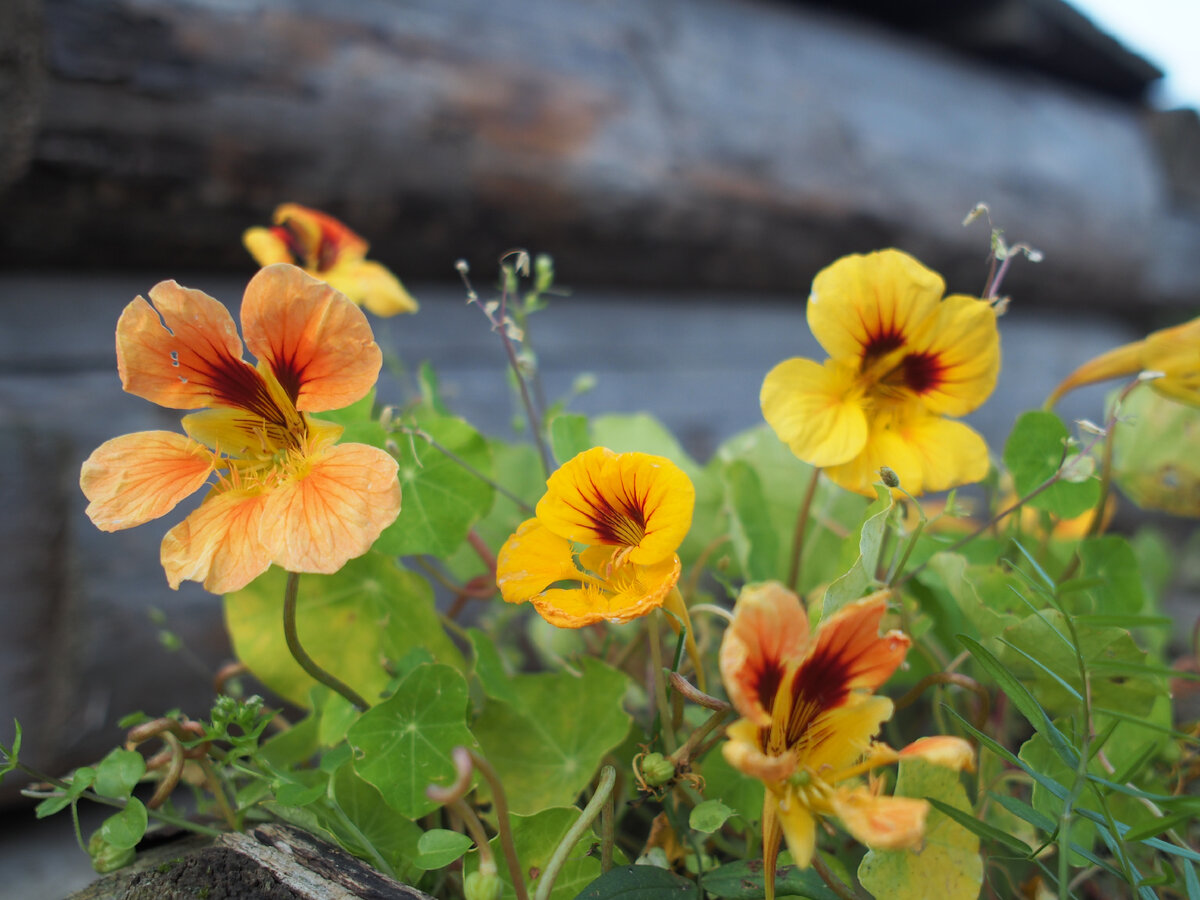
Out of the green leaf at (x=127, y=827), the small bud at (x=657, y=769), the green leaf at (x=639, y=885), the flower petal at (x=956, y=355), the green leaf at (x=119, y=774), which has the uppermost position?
the flower petal at (x=956, y=355)

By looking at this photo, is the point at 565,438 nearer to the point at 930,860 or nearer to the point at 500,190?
the point at 930,860

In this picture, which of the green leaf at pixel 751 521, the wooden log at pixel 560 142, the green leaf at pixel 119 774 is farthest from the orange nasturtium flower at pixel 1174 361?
the wooden log at pixel 560 142

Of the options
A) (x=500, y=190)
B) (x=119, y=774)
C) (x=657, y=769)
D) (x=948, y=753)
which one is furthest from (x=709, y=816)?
(x=500, y=190)

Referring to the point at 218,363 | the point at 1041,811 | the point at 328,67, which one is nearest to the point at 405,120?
the point at 328,67

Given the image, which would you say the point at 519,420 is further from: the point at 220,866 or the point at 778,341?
the point at 778,341

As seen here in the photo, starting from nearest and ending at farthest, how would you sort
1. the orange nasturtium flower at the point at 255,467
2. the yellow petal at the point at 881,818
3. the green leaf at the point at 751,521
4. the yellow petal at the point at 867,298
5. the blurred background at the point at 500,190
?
the yellow petal at the point at 881,818 → the orange nasturtium flower at the point at 255,467 → the yellow petal at the point at 867,298 → the green leaf at the point at 751,521 → the blurred background at the point at 500,190

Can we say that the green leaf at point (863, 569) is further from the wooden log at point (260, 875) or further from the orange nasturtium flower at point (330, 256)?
the orange nasturtium flower at point (330, 256)

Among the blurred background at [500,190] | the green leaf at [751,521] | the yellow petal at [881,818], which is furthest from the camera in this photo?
the blurred background at [500,190]

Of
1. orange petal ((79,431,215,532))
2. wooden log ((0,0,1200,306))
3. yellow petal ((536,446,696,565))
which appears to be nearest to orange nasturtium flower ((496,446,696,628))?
yellow petal ((536,446,696,565))
